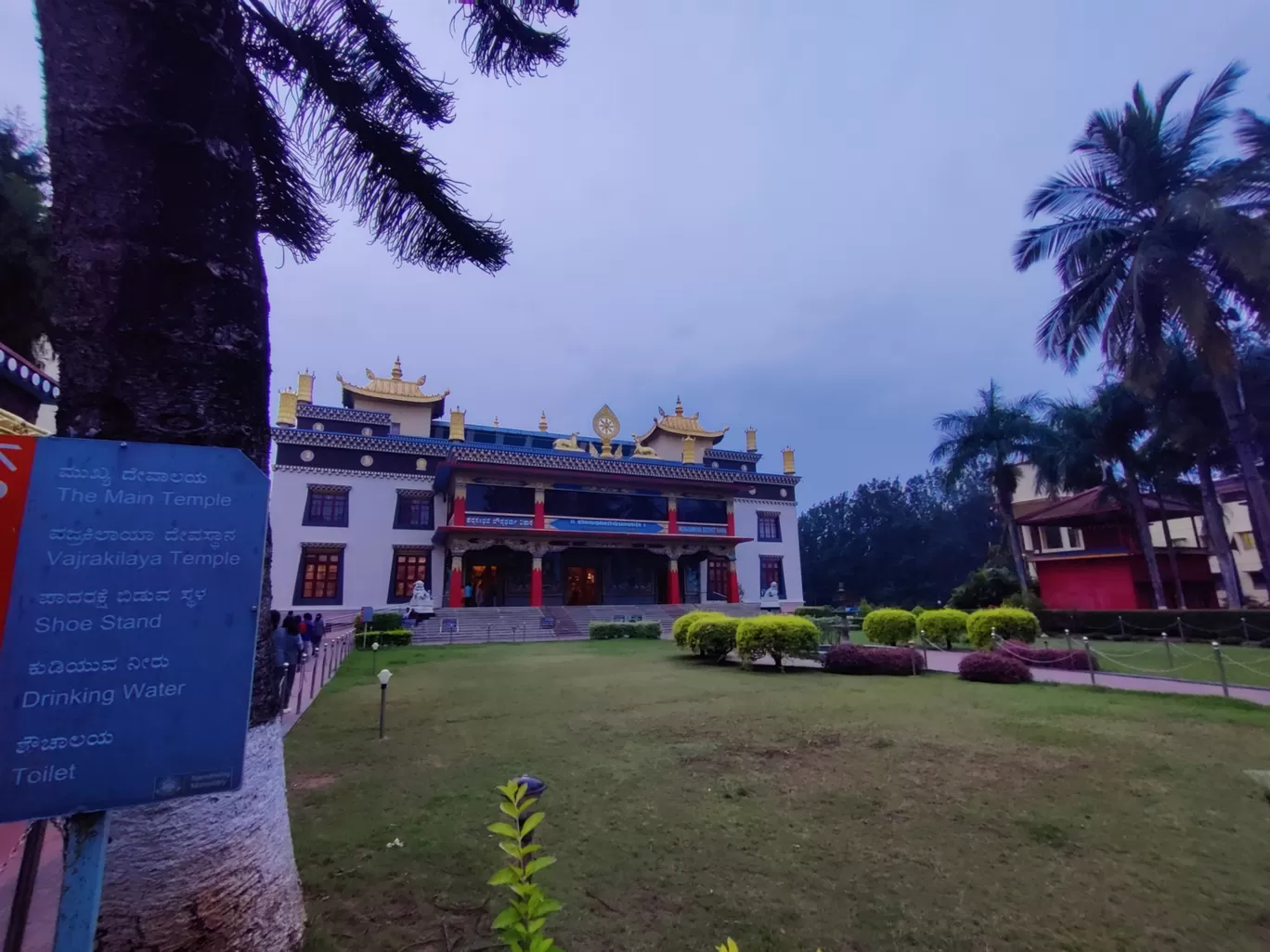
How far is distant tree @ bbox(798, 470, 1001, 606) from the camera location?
4872 centimetres

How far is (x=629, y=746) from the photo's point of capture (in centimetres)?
619

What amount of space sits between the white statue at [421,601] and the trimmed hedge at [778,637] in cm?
1475

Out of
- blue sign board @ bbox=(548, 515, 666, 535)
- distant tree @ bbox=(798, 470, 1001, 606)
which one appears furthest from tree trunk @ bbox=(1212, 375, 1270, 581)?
distant tree @ bbox=(798, 470, 1001, 606)

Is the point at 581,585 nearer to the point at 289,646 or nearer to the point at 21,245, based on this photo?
the point at 289,646

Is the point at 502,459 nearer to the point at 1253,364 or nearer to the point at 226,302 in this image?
the point at 226,302

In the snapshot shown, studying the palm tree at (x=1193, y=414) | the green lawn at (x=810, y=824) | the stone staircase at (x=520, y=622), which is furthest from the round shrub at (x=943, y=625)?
the palm tree at (x=1193, y=414)

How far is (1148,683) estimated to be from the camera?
32.2ft

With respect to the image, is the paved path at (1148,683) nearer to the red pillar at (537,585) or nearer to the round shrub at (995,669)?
the round shrub at (995,669)

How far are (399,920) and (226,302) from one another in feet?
9.80

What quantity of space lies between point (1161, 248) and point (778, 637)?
52.8 feet

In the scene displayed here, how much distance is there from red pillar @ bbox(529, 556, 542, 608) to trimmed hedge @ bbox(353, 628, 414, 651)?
6.76 meters

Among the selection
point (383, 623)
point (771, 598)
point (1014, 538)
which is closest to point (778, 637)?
point (383, 623)

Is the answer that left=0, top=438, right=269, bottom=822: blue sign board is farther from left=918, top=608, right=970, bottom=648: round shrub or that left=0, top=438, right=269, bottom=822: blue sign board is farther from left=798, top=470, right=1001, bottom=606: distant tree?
left=798, top=470, right=1001, bottom=606: distant tree

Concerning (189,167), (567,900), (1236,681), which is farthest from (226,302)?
(1236,681)
